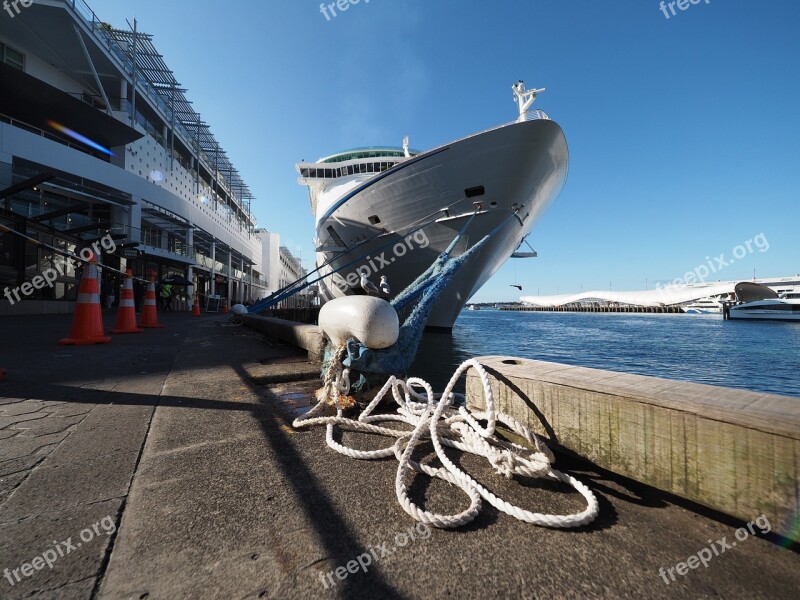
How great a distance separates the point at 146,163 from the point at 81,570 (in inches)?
1045

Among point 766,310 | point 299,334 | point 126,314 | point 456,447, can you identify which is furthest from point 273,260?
point 766,310

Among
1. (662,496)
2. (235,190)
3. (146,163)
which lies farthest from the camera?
(235,190)

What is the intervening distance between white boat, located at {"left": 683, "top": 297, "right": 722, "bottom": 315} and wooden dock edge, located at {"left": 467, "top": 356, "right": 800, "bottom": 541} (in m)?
80.5

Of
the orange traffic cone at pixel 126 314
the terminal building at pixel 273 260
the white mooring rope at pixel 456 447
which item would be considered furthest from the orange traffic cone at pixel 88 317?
the terminal building at pixel 273 260

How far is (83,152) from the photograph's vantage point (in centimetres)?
1673

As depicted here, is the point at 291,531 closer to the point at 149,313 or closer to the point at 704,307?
the point at 149,313

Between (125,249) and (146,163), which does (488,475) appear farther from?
(146,163)

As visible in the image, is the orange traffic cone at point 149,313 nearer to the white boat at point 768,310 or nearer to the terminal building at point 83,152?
the terminal building at point 83,152

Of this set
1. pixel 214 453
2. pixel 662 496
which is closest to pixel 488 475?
pixel 662 496

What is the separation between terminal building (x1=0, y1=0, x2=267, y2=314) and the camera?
1327 cm

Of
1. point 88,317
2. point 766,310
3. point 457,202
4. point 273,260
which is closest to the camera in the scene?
point 88,317

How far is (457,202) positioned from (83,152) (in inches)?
783

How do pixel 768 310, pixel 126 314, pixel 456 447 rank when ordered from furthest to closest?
pixel 768 310 → pixel 126 314 → pixel 456 447

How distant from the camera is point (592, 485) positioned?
155cm
